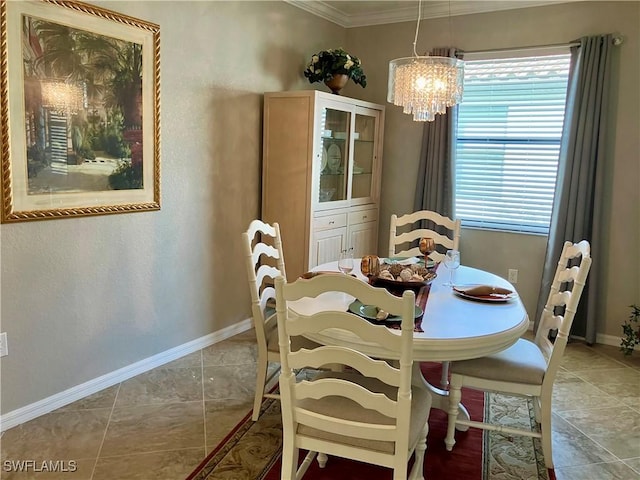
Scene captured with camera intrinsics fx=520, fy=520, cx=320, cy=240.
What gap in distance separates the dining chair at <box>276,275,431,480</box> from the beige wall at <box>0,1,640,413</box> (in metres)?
1.51

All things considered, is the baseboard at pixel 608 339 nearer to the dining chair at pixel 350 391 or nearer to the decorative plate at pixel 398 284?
the decorative plate at pixel 398 284

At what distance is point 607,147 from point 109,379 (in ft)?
12.1

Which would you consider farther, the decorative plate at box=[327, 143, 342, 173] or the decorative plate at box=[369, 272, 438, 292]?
the decorative plate at box=[327, 143, 342, 173]

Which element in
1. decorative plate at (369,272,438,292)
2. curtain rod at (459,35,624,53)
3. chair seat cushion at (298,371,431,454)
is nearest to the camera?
chair seat cushion at (298,371,431,454)

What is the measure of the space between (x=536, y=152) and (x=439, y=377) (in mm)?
1994

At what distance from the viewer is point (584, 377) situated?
10.9 feet

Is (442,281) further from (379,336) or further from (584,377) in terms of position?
(584,377)

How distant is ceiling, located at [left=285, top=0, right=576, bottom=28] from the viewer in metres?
4.03

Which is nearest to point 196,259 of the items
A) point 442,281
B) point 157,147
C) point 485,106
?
point 157,147

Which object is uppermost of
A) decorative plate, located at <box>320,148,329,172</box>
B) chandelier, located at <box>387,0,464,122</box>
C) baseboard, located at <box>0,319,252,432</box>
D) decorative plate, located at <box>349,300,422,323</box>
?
chandelier, located at <box>387,0,464,122</box>

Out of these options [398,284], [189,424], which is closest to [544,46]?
[398,284]

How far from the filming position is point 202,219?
3506 millimetres

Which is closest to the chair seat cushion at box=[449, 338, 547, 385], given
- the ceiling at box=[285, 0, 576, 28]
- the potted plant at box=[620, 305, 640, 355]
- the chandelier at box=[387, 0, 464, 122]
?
the chandelier at box=[387, 0, 464, 122]

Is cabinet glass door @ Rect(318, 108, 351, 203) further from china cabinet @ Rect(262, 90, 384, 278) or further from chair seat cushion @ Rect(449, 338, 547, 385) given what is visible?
chair seat cushion @ Rect(449, 338, 547, 385)
